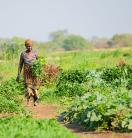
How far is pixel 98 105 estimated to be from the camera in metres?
10.4

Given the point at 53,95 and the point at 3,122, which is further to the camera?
the point at 53,95

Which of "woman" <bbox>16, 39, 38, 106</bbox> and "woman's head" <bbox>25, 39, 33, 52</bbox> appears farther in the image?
"woman" <bbox>16, 39, 38, 106</bbox>

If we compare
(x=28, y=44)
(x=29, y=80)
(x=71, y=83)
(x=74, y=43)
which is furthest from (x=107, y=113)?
(x=74, y=43)

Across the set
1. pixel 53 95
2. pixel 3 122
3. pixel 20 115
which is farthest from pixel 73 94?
pixel 3 122

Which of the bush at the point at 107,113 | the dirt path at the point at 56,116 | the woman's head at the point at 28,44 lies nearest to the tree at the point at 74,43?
the dirt path at the point at 56,116

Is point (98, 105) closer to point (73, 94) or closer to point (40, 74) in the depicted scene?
point (40, 74)

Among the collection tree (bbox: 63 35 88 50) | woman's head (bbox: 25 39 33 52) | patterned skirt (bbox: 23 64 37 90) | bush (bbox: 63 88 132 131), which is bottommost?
bush (bbox: 63 88 132 131)

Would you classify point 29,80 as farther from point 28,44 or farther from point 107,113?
point 107,113

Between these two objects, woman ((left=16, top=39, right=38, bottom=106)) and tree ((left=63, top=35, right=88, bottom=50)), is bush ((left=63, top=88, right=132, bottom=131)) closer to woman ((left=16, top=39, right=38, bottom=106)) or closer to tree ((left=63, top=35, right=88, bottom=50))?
woman ((left=16, top=39, right=38, bottom=106))

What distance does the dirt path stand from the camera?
9922 millimetres

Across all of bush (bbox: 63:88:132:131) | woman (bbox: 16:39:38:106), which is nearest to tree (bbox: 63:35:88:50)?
woman (bbox: 16:39:38:106)

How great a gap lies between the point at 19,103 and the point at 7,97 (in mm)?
621

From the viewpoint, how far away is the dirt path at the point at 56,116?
9.92 metres

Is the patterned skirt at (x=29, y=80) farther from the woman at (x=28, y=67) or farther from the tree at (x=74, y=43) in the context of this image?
the tree at (x=74, y=43)
